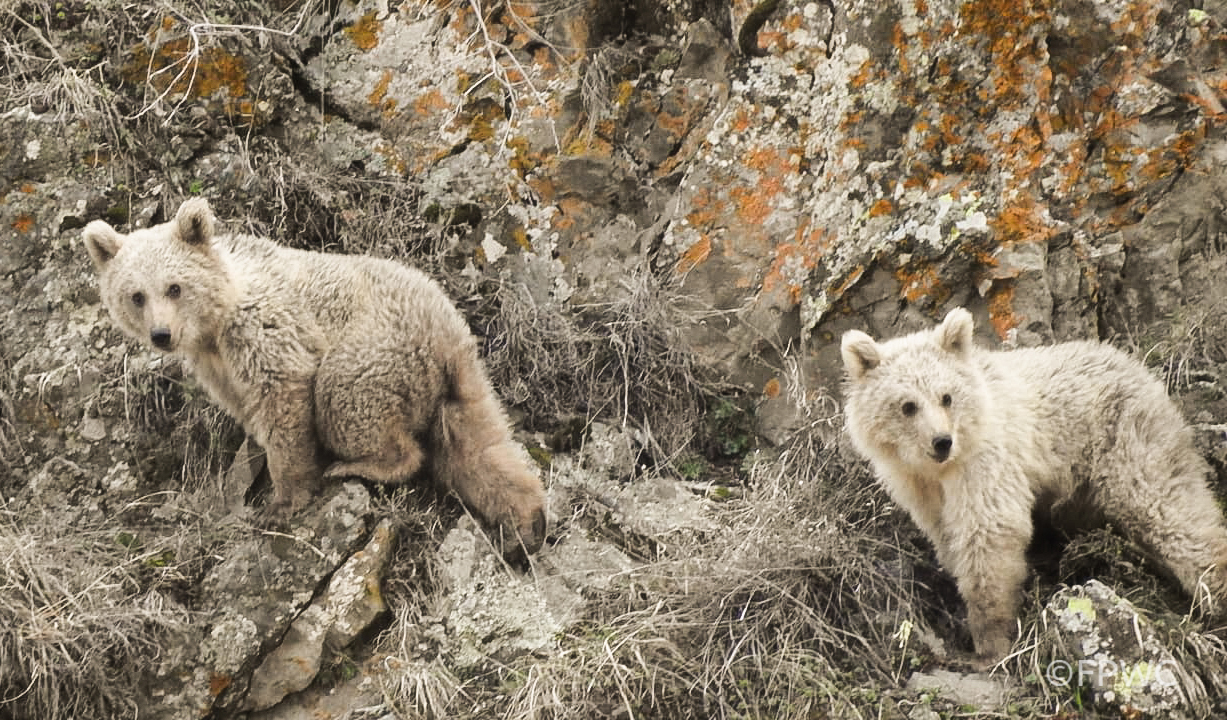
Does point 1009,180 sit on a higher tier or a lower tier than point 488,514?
higher

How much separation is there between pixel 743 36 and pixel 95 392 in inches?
145

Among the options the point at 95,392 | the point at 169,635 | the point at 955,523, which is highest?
the point at 955,523

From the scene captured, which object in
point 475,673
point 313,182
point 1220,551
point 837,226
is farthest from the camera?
point 313,182

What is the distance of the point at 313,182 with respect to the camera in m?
6.48

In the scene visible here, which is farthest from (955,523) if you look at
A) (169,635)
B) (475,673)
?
(169,635)

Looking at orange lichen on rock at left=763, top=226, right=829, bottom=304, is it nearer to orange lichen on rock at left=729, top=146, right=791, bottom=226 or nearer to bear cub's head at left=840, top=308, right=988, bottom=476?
orange lichen on rock at left=729, top=146, right=791, bottom=226

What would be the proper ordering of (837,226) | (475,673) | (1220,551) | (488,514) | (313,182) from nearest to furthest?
(1220,551)
(475,673)
(488,514)
(837,226)
(313,182)

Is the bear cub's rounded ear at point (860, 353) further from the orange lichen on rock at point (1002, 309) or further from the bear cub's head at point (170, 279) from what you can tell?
the bear cub's head at point (170, 279)

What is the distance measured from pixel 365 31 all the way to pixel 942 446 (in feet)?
12.9

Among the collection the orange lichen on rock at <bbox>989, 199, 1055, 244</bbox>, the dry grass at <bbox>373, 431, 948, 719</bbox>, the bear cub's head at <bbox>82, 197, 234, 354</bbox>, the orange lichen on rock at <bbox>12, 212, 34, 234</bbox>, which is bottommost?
the dry grass at <bbox>373, 431, 948, 719</bbox>

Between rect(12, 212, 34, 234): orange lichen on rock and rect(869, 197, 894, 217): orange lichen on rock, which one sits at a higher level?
rect(869, 197, 894, 217): orange lichen on rock

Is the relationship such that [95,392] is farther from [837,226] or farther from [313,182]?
[837,226]

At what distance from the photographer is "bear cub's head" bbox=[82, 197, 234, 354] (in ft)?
17.2

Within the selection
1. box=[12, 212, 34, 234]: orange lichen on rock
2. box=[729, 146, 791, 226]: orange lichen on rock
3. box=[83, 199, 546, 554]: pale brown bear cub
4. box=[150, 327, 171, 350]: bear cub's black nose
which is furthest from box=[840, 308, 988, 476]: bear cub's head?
box=[12, 212, 34, 234]: orange lichen on rock
